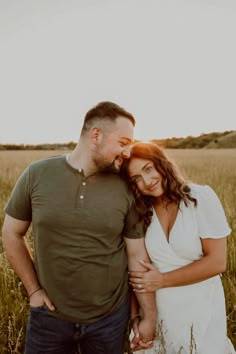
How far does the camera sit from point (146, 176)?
2131 millimetres

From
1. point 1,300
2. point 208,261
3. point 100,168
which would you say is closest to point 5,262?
point 1,300

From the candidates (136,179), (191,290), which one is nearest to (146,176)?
(136,179)

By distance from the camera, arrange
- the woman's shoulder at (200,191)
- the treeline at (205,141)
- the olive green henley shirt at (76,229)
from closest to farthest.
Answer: the olive green henley shirt at (76,229) < the woman's shoulder at (200,191) < the treeline at (205,141)

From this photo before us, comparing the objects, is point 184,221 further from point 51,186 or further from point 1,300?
point 1,300

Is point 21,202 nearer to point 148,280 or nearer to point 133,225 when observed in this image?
point 133,225

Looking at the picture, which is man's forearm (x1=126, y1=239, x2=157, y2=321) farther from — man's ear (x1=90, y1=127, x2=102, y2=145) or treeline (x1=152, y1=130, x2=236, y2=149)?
treeline (x1=152, y1=130, x2=236, y2=149)

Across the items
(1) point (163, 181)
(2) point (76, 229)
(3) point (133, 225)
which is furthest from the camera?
(1) point (163, 181)

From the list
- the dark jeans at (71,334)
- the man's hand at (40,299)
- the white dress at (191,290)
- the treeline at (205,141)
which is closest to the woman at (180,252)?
the white dress at (191,290)

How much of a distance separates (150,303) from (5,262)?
167 centimetres

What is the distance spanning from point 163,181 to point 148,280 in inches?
21.9

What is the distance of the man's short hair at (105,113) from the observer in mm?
2018

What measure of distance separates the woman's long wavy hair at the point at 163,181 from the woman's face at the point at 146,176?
0.02 meters

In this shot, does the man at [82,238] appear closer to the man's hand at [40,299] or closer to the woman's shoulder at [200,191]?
the man's hand at [40,299]

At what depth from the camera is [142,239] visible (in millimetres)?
2107
